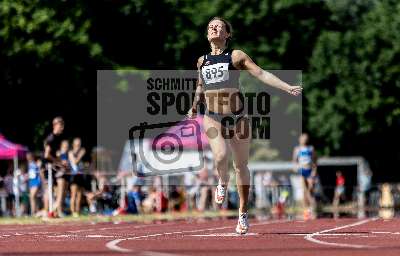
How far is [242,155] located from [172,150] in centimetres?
2347

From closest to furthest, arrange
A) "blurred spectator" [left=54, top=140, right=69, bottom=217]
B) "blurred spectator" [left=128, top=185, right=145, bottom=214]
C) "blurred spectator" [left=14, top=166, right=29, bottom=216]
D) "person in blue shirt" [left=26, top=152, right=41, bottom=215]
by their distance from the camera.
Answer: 1. "blurred spectator" [left=54, top=140, right=69, bottom=217]
2. "person in blue shirt" [left=26, top=152, right=41, bottom=215]
3. "blurred spectator" [left=14, top=166, right=29, bottom=216]
4. "blurred spectator" [left=128, top=185, right=145, bottom=214]

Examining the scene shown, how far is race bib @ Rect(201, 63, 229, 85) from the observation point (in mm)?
12664

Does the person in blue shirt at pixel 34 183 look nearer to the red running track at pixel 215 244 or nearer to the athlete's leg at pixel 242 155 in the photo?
the red running track at pixel 215 244

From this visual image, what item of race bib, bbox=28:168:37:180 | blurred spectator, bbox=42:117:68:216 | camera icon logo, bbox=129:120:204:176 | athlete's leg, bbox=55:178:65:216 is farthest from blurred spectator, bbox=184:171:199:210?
athlete's leg, bbox=55:178:65:216

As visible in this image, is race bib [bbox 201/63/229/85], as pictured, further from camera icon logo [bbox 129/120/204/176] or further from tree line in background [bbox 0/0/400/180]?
tree line in background [bbox 0/0/400/180]

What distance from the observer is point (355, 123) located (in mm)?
53094

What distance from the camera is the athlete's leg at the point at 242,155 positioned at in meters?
12.8

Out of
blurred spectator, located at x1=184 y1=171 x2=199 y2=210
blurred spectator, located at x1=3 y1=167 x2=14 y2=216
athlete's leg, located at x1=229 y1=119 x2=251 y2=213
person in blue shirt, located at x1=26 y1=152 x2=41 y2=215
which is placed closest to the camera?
athlete's leg, located at x1=229 y1=119 x2=251 y2=213

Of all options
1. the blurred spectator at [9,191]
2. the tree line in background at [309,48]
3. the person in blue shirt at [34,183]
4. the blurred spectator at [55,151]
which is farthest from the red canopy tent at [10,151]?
the tree line in background at [309,48]

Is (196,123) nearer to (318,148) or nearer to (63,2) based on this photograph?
(63,2)

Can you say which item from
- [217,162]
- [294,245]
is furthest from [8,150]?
[294,245]

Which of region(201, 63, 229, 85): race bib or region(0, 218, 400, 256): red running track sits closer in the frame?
region(0, 218, 400, 256): red running track

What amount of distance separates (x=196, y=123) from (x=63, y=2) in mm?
8948

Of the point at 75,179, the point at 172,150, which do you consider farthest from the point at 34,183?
the point at 172,150
